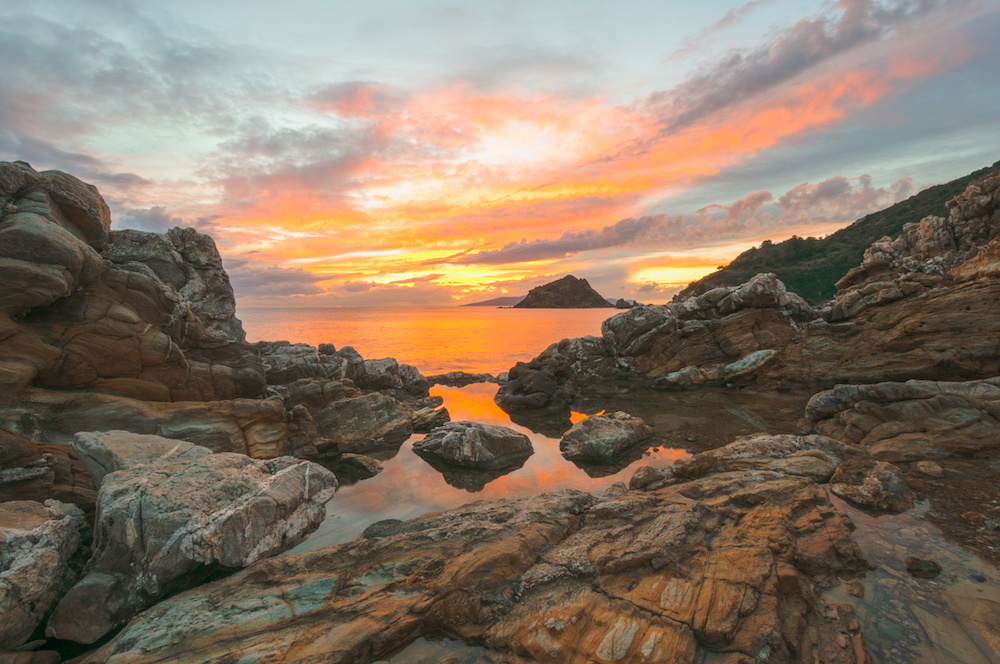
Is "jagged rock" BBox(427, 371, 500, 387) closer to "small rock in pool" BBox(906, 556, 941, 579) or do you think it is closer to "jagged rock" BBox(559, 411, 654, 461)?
"jagged rock" BBox(559, 411, 654, 461)

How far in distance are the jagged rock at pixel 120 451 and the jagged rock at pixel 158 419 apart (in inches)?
73.3

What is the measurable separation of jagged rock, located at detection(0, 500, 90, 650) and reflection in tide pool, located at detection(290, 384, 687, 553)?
3.98 m

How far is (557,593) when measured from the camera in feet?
23.1

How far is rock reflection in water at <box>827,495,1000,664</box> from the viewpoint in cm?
583

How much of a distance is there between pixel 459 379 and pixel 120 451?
25.2 meters

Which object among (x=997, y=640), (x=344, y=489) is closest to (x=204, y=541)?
(x=344, y=489)

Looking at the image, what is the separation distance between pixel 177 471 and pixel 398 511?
222 inches

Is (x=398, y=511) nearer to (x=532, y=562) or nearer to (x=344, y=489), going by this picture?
(x=344, y=489)

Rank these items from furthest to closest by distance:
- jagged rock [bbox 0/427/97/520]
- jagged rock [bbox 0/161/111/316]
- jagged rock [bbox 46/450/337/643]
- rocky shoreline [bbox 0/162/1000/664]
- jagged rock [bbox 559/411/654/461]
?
jagged rock [bbox 559/411/654/461] < jagged rock [bbox 0/161/111/316] < jagged rock [bbox 0/427/97/520] < jagged rock [bbox 46/450/337/643] < rocky shoreline [bbox 0/162/1000/664]

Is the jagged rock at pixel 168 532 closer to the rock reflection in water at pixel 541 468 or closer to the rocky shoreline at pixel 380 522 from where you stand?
the rocky shoreline at pixel 380 522

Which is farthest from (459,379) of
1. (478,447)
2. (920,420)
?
(920,420)

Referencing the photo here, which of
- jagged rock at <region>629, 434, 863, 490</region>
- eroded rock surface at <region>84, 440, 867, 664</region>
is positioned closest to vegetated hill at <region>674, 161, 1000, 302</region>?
jagged rock at <region>629, 434, 863, 490</region>

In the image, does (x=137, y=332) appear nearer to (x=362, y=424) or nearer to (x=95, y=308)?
(x=95, y=308)

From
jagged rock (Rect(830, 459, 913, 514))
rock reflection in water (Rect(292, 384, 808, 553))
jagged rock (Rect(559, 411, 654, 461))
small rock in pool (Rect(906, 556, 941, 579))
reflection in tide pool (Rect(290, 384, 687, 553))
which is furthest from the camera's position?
jagged rock (Rect(559, 411, 654, 461))
